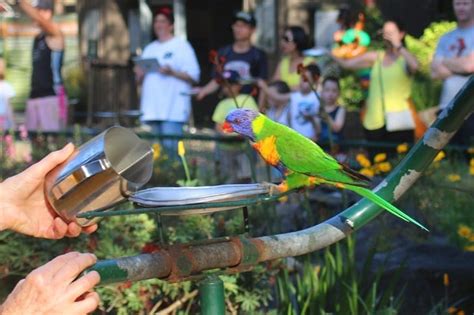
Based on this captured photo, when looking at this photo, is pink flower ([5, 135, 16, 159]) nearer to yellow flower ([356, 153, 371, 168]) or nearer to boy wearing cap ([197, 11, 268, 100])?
boy wearing cap ([197, 11, 268, 100])

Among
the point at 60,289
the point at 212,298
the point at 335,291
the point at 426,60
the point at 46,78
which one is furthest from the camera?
the point at 426,60

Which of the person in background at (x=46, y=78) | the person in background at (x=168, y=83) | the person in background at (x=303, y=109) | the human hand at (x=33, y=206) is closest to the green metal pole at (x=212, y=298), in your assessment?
the human hand at (x=33, y=206)

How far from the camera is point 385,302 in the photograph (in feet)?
10.6

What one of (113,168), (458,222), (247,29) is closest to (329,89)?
(247,29)

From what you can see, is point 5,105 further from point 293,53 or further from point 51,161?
point 51,161

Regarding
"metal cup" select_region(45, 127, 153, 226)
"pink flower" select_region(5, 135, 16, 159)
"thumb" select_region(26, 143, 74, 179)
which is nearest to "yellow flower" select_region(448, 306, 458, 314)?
"metal cup" select_region(45, 127, 153, 226)

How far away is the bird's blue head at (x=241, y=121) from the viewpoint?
2143 mm

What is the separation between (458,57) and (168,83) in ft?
8.76

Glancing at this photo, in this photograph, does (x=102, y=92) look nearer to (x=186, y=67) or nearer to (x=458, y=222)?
(x=186, y=67)

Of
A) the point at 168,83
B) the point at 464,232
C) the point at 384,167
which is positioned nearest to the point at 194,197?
the point at 464,232

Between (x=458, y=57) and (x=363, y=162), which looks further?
(x=458, y=57)

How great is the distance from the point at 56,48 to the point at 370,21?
380 centimetres

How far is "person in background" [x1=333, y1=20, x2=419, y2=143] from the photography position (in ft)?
19.8

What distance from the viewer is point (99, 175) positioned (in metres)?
1.95
